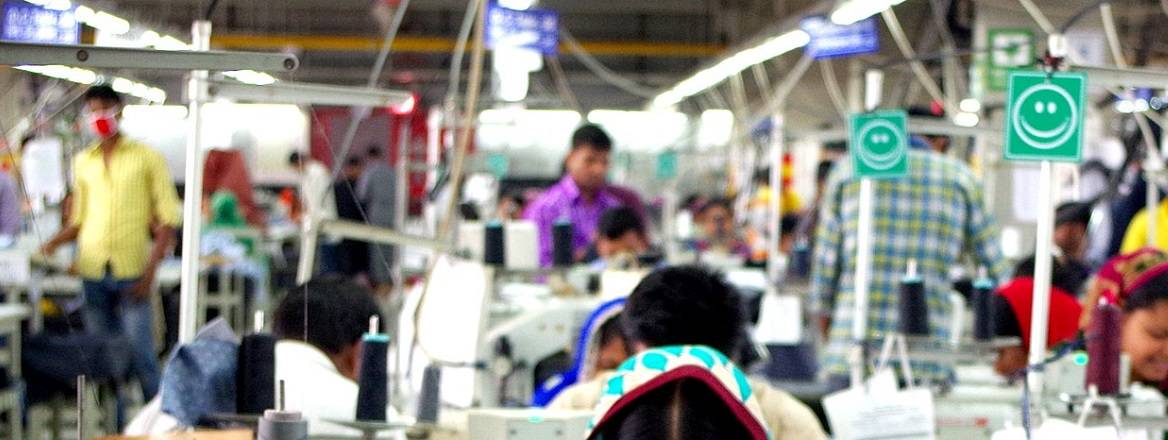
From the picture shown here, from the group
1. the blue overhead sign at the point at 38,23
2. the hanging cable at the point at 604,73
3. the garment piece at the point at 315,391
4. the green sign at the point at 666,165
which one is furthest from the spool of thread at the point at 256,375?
the green sign at the point at 666,165

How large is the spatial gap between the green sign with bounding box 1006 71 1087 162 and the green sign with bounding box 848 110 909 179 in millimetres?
1148

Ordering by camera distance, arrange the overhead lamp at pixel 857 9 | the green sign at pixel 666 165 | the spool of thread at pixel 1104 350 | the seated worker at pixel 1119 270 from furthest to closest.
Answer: the green sign at pixel 666 165, the overhead lamp at pixel 857 9, the seated worker at pixel 1119 270, the spool of thread at pixel 1104 350

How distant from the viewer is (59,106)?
2875 millimetres

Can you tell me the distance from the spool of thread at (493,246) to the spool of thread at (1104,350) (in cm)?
239

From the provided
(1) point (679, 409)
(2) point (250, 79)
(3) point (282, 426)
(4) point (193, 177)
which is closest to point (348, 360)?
(4) point (193, 177)

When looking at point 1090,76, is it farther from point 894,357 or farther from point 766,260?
point 766,260

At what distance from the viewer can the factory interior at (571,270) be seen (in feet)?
8.53

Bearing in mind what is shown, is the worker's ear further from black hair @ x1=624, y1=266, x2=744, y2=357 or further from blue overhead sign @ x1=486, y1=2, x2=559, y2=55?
blue overhead sign @ x1=486, y1=2, x2=559, y2=55

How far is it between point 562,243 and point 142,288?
2056 millimetres

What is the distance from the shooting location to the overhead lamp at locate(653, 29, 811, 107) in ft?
32.3

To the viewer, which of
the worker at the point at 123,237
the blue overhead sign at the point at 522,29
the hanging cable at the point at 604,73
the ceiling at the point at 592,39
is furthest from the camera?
the ceiling at the point at 592,39

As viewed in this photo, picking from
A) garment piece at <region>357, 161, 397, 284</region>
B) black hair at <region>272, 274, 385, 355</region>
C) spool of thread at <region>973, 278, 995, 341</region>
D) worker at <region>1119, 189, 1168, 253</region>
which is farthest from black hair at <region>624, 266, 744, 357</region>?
garment piece at <region>357, 161, 397, 284</region>

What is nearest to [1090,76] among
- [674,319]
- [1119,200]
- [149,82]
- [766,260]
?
[674,319]

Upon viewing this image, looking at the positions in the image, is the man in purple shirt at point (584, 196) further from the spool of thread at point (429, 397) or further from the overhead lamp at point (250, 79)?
the spool of thread at point (429, 397)
